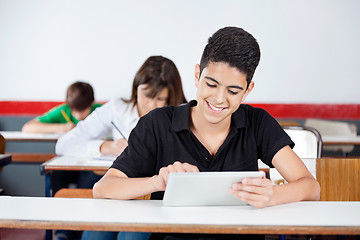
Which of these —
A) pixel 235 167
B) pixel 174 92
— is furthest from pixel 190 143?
pixel 174 92

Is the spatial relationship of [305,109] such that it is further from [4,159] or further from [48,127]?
[4,159]

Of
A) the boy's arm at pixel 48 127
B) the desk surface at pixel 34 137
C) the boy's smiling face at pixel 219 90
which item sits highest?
the boy's smiling face at pixel 219 90

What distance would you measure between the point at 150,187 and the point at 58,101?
134 inches

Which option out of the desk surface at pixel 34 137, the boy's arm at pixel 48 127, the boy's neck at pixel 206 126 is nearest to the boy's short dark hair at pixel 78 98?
the boy's arm at pixel 48 127

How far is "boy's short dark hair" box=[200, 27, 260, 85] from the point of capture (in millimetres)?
1239

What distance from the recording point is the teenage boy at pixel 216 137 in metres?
1.23

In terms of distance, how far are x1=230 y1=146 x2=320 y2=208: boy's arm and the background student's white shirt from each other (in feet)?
4.12

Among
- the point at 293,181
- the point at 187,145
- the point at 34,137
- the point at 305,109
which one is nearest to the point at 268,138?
the point at 293,181

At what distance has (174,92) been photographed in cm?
244

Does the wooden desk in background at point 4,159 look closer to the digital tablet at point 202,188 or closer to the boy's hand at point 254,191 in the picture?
the digital tablet at point 202,188

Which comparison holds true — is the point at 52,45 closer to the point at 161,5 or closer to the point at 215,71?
the point at 161,5

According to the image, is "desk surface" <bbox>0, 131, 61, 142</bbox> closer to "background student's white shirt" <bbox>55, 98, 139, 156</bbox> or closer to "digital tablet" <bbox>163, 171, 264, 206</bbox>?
"background student's white shirt" <bbox>55, 98, 139, 156</bbox>

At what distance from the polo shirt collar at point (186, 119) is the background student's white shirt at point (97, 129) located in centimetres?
106

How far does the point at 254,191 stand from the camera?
1060 mm
